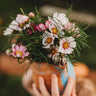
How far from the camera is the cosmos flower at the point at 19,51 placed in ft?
1.99

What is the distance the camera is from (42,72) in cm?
71

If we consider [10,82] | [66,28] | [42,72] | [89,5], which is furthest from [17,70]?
[66,28]

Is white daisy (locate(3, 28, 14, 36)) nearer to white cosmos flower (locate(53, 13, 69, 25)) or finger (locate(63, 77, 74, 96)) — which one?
white cosmos flower (locate(53, 13, 69, 25))

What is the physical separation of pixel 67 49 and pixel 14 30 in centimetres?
25

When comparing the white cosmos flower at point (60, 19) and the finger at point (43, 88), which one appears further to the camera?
the finger at point (43, 88)

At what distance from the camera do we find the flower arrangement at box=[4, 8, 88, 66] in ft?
1.96

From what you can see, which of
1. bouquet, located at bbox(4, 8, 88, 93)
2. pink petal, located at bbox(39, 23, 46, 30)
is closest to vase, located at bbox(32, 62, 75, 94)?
bouquet, located at bbox(4, 8, 88, 93)

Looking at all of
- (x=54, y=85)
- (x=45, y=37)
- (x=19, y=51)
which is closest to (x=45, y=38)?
(x=45, y=37)

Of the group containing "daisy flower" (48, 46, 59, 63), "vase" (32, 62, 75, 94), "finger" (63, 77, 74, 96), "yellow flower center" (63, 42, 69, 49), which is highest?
"yellow flower center" (63, 42, 69, 49)

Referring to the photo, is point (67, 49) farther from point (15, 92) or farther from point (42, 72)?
point (15, 92)

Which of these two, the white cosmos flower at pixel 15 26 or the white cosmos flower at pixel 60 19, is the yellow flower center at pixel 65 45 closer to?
the white cosmos flower at pixel 60 19

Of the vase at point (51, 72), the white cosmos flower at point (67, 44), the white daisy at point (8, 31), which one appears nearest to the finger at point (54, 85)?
the vase at point (51, 72)

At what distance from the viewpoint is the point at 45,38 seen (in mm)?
608

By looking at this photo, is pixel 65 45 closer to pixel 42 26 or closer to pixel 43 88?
pixel 42 26
